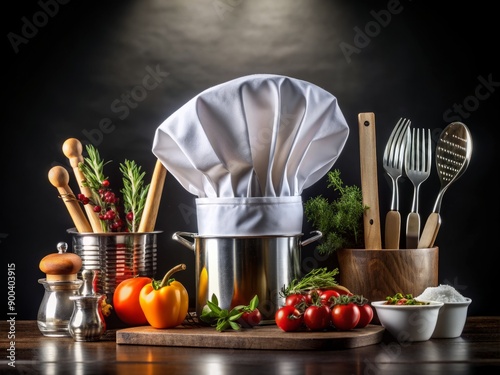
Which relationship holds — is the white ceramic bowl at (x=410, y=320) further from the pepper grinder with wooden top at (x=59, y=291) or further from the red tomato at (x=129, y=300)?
the pepper grinder with wooden top at (x=59, y=291)

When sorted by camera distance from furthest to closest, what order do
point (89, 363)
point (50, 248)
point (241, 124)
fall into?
point (50, 248)
point (241, 124)
point (89, 363)

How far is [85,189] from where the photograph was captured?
1637 mm

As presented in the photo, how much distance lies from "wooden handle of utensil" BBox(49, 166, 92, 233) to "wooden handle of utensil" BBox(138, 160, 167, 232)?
4.5 inches

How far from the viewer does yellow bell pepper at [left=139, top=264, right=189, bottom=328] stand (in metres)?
1.45

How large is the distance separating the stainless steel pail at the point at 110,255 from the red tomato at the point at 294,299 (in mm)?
331

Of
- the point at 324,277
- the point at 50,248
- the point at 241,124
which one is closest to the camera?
the point at 241,124

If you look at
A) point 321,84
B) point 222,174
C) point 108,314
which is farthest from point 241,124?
point 108,314

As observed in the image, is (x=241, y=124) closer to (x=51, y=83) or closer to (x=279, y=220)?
(x=279, y=220)

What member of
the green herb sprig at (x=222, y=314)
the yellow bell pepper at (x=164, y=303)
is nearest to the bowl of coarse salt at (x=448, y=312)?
the green herb sprig at (x=222, y=314)

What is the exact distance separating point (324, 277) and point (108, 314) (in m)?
0.43

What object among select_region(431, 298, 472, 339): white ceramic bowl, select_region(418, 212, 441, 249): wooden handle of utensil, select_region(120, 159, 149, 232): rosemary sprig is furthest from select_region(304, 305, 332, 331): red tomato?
select_region(120, 159, 149, 232): rosemary sprig

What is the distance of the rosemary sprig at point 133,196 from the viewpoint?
1.64 metres

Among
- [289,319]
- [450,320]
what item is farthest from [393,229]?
[289,319]

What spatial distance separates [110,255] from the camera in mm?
1571
